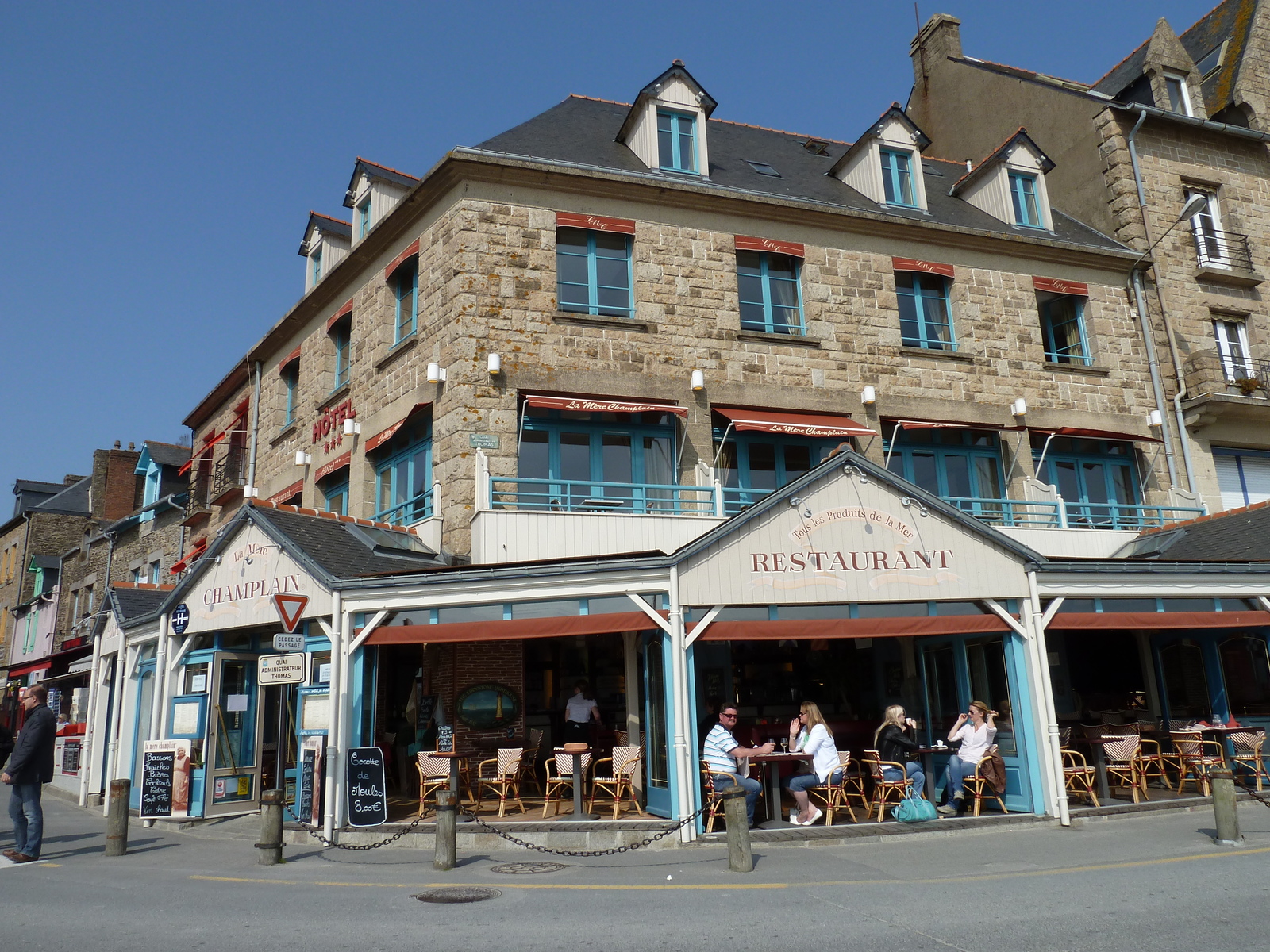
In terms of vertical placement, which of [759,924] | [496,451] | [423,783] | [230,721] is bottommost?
[759,924]

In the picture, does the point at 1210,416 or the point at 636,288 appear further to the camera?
the point at 1210,416

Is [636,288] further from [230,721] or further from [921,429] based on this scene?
[230,721]

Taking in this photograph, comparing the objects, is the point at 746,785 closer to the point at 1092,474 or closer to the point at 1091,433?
the point at 1091,433

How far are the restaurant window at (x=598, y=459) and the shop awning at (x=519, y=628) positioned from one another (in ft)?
13.3

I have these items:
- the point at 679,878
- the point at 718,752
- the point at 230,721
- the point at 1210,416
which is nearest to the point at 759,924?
the point at 679,878

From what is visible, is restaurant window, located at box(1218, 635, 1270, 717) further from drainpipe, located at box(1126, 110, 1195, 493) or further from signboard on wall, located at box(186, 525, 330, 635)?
signboard on wall, located at box(186, 525, 330, 635)

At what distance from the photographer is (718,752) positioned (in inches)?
404

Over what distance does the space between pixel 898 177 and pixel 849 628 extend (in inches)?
458

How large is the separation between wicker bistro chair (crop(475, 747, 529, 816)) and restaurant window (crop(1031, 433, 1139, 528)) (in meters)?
11.4

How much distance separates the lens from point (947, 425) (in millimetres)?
17109

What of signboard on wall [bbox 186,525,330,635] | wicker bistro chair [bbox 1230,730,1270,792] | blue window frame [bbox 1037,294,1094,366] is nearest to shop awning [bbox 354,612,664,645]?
signboard on wall [bbox 186,525,330,635]

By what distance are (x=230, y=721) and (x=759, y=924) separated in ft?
30.6

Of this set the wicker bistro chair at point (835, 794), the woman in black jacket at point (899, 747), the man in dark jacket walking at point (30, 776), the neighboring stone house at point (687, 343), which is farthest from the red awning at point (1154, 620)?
the man in dark jacket walking at point (30, 776)

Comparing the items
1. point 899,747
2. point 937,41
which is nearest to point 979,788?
point 899,747
